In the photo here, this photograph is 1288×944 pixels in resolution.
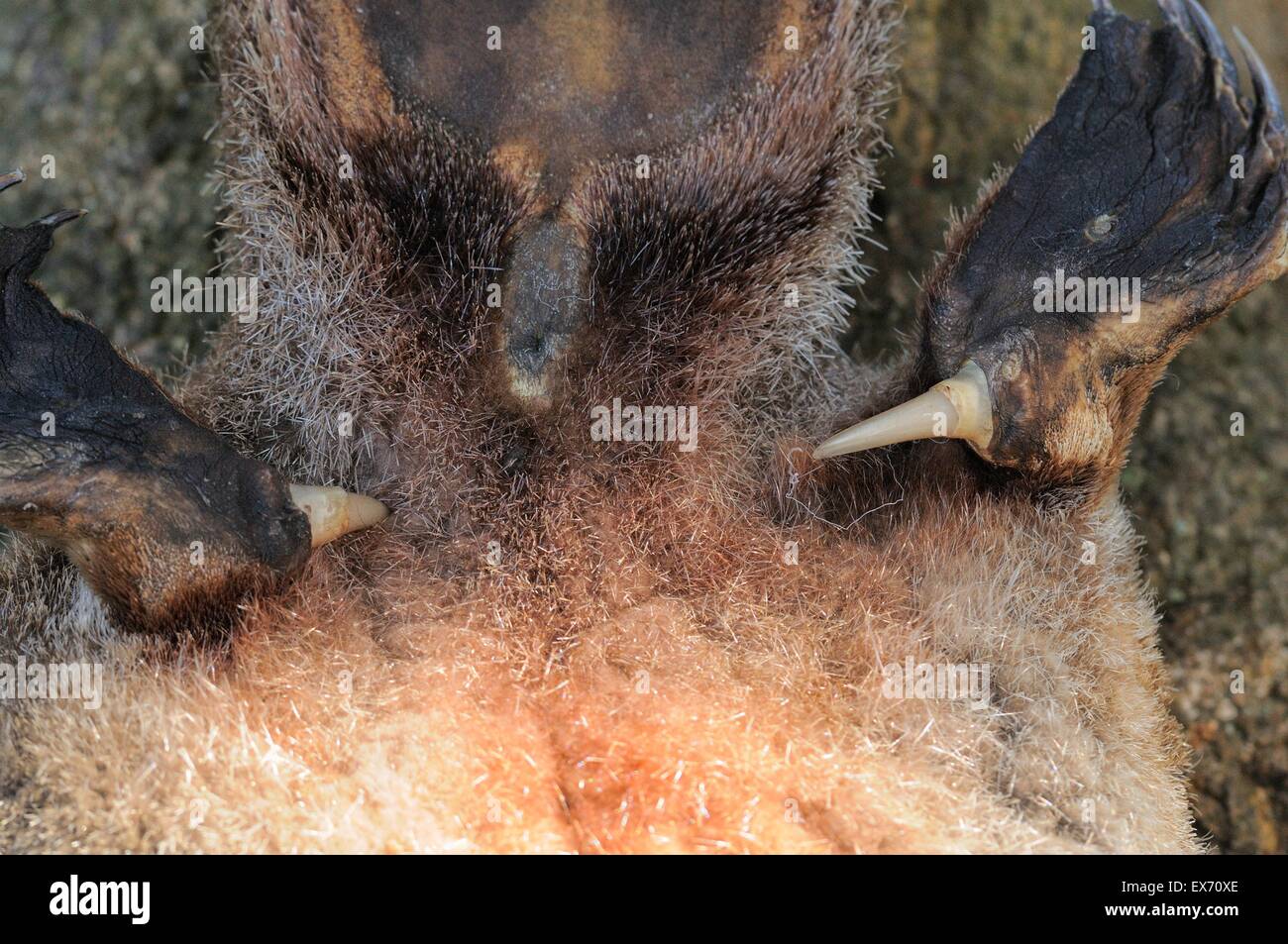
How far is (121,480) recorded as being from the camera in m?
1.78

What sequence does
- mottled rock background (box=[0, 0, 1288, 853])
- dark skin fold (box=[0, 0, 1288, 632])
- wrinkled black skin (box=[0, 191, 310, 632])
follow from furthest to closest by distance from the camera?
1. mottled rock background (box=[0, 0, 1288, 853])
2. dark skin fold (box=[0, 0, 1288, 632])
3. wrinkled black skin (box=[0, 191, 310, 632])

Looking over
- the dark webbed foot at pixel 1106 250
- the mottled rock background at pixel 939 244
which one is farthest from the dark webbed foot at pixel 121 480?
the mottled rock background at pixel 939 244

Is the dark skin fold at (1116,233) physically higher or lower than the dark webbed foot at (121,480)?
higher

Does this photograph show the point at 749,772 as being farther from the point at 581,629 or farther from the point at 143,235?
the point at 143,235

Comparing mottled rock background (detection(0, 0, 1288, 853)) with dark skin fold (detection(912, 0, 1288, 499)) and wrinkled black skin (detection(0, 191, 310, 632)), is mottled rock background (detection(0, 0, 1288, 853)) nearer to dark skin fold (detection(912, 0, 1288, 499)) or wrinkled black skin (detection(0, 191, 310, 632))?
dark skin fold (detection(912, 0, 1288, 499))

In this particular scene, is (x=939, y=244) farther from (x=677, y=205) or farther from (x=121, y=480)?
(x=121, y=480)

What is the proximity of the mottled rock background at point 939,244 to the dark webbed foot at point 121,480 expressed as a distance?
39.6 inches

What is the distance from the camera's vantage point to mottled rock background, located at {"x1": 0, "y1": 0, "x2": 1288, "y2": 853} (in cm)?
270

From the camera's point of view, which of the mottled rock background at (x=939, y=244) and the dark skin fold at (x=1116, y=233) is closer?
the dark skin fold at (x=1116, y=233)

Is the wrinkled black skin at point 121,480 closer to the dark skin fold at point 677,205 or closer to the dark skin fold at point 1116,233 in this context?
the dark skin fold at point 677,205

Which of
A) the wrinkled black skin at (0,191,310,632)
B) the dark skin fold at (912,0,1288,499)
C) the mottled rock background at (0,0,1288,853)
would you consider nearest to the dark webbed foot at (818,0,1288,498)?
the dark skin fold at (912,0,1288,499)

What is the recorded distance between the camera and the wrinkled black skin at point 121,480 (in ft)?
5.77

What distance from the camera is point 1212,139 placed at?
6.59 ft

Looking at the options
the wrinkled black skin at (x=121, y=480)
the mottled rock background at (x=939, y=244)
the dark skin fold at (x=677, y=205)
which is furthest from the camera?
the mottled rock background at (x=939, y=244)
